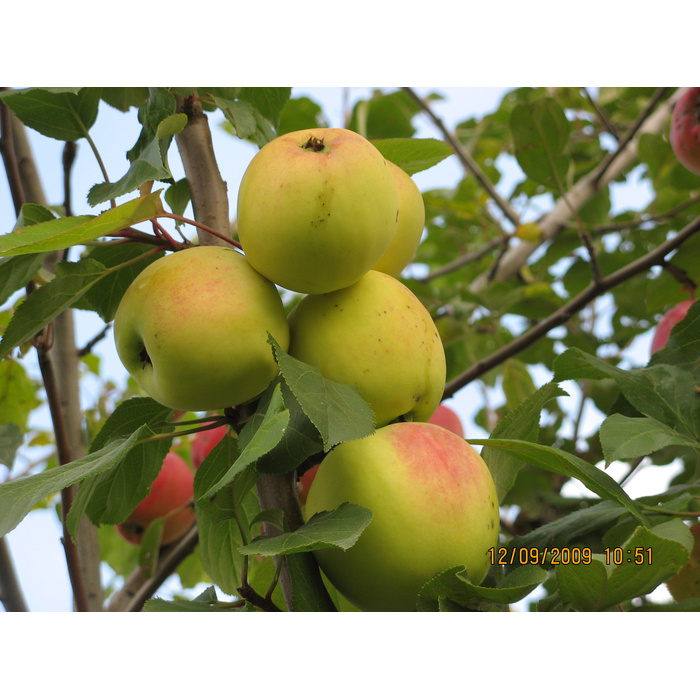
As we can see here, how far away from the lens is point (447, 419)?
102 cm

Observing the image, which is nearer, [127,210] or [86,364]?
[127,210]

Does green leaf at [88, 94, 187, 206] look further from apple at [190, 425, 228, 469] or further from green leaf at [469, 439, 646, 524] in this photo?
apple at [190, 425, 228, 469]

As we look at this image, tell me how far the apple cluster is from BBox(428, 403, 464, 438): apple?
45cm

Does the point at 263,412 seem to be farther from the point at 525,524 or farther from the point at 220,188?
the point at 525,524

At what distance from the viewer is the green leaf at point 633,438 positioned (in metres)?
0.50

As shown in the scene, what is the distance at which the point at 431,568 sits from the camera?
47 centimetres

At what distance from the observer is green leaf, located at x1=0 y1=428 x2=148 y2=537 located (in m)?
0.44

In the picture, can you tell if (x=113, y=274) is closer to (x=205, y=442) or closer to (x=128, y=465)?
(x=128, y=465)

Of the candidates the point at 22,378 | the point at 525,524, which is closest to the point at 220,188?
the point at 22,378

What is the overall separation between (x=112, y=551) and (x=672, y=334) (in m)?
1.01

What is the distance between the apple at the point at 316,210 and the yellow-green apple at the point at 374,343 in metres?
0.02

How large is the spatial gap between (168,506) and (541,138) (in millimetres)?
822

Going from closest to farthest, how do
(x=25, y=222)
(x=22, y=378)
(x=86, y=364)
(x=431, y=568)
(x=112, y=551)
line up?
(x=431, y=568) → (x=25, y=222) → (x=22, y=378) → (x=112, y=551) → (x=86, y=364)
